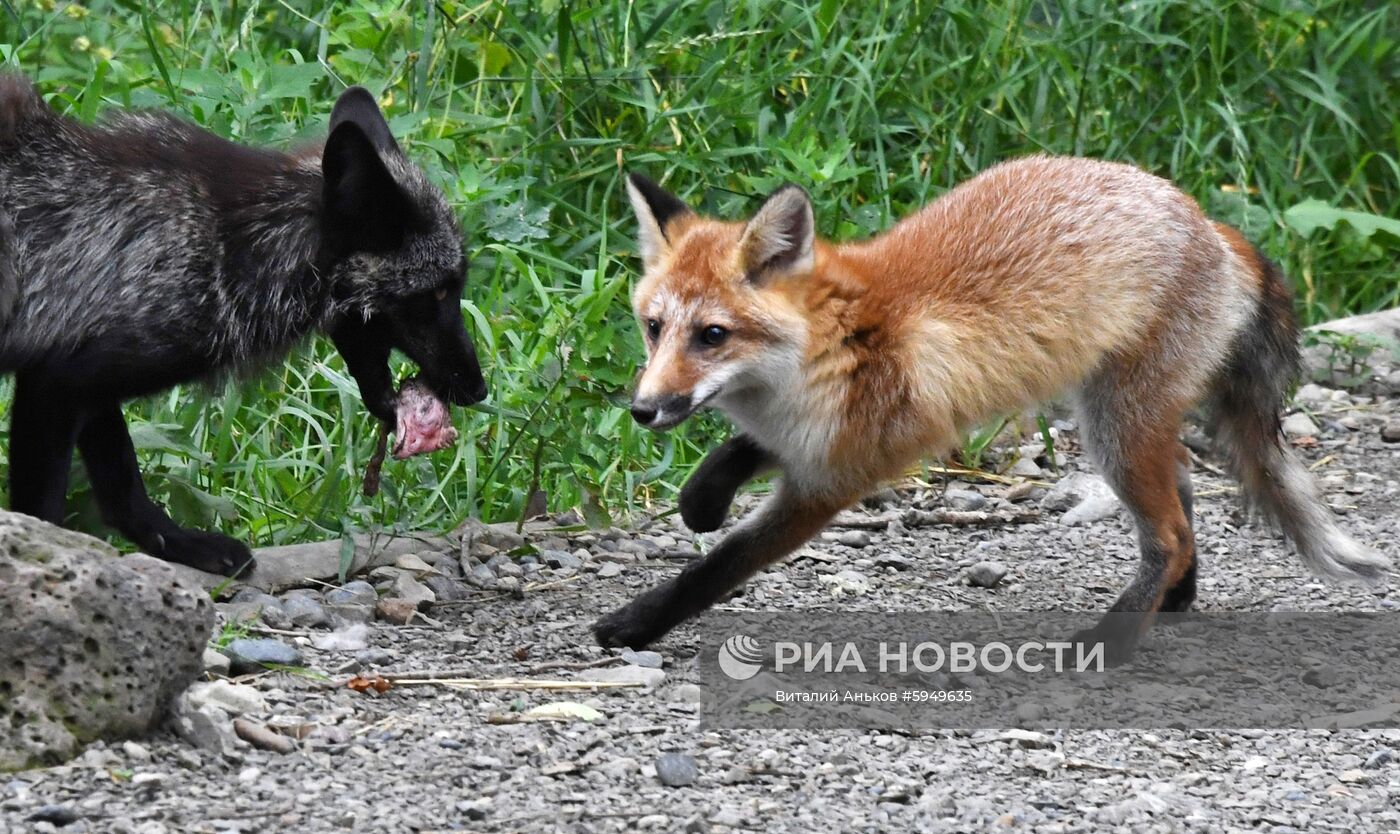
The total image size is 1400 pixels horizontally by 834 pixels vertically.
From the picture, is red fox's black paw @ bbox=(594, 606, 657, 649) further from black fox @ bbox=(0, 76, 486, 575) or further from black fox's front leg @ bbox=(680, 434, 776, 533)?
black fox @ bbox=(0, 76, 486, 575)

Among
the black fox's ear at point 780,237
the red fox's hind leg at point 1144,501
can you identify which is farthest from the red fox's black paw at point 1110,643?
the black fox's ear at point 780,237

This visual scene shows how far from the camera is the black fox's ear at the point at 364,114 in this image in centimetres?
493

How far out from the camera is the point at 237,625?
4.34 meters

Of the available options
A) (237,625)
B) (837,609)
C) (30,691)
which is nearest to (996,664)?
(837,609)

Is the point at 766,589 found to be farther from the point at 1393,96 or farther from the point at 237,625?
the point at 1393,96

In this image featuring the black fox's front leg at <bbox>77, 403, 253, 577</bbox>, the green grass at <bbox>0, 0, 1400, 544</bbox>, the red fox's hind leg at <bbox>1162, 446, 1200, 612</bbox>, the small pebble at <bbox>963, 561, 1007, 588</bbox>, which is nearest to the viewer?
the black fox's front leg at <bbox>77, 403, 253, 577</bbox>

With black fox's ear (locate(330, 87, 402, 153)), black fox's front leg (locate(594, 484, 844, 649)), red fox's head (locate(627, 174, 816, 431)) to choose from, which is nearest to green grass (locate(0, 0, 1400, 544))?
black fox's ear (locate(330, 87, 402, 153))

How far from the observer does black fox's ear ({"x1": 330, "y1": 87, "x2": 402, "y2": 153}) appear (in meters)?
4.93

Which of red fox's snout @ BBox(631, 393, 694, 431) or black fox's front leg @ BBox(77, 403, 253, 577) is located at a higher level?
red fox's snout @ BBox(631, 393, 694, 431)

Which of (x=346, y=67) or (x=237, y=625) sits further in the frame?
(x=346, y=67)

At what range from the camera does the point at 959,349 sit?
469cm

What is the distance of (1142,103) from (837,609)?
434 centimetres

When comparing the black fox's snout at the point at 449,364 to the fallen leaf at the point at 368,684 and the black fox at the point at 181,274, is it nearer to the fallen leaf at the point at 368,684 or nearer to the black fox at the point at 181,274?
the black fox at the point at 181,274

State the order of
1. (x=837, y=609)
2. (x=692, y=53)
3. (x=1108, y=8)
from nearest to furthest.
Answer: (x=837, y=609), (x=692, y=53), (x=1108, y=8)
